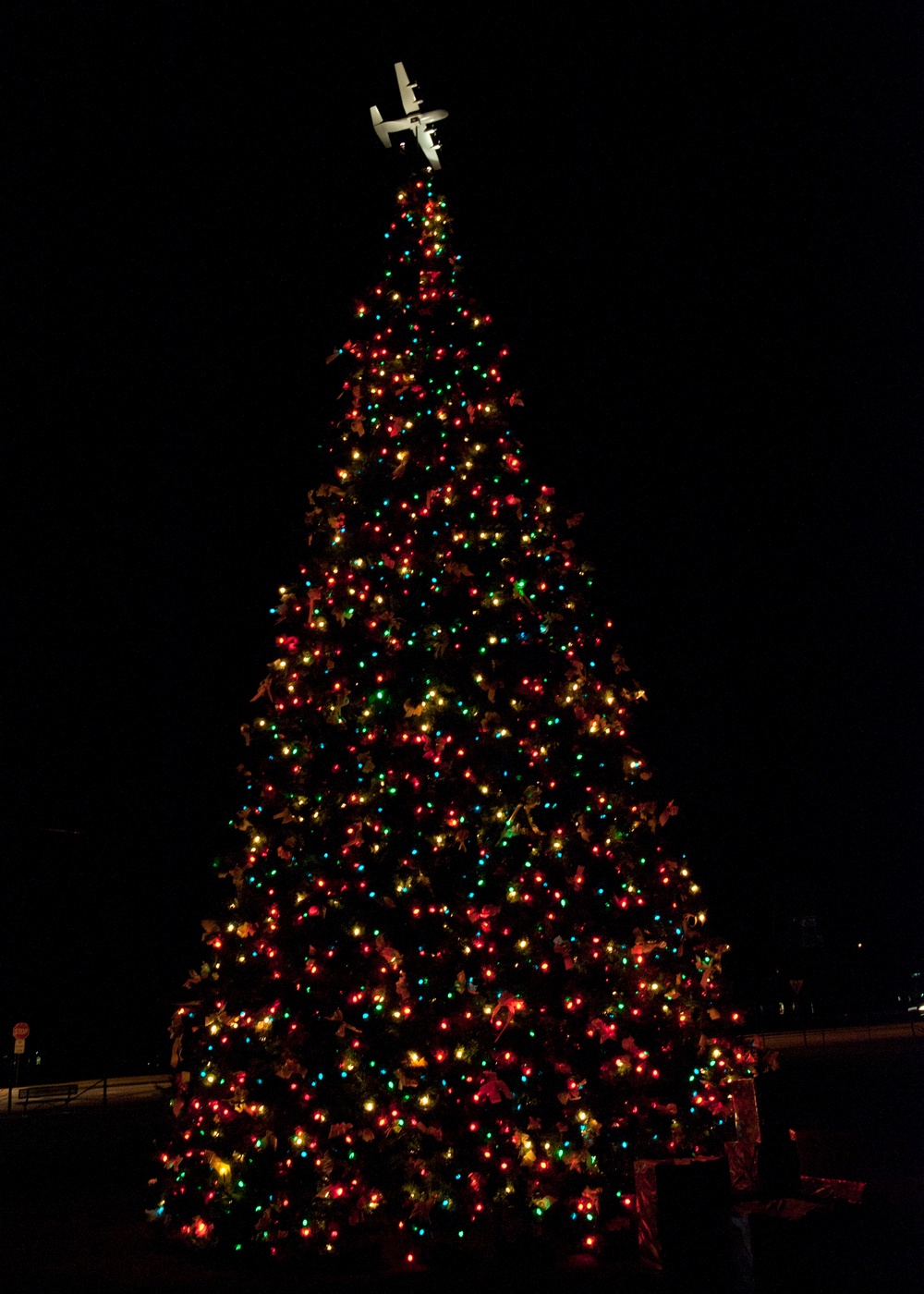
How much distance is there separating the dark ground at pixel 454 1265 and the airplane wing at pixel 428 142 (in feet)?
22.2

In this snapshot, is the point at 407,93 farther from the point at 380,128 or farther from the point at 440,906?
the point at 440,906

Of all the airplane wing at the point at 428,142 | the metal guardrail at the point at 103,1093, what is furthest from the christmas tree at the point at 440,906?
the metal guardrail at the point at 103,1093

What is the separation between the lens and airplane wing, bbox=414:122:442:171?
22.9ft

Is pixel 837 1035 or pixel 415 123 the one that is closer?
pixel 415 123

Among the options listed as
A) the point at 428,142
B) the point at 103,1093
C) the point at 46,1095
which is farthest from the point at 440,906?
the point at 46,1095

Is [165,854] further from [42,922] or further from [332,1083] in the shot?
[332,1083]

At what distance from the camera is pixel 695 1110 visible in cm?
523

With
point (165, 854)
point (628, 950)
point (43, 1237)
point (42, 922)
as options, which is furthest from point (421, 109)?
point (42, 922)

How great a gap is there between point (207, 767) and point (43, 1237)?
15942 millimetres

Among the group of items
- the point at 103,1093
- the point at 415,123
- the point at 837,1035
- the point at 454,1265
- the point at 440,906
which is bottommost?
the point at 837,1035

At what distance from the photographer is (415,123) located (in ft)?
22.9

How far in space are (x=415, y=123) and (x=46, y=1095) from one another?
660 inches

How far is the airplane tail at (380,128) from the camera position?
705 cm

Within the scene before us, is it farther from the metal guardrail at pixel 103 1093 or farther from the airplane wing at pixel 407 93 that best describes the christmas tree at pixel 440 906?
the metal guardrail at pixel 103 1093
